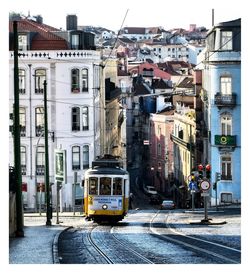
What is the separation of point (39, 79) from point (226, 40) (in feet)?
17.3

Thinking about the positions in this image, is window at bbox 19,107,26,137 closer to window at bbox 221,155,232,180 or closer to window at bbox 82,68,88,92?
window at bbox 82,68,88,92

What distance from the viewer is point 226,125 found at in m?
19.1

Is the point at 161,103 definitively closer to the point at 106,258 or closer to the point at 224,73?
the point at 224,73

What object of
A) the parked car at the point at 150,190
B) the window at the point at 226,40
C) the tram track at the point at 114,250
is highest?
the window at the point at 226,40

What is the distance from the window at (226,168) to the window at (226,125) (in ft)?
1.45

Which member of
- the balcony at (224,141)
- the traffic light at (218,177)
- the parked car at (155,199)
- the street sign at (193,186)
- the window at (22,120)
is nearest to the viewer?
the balcony at (224,141)

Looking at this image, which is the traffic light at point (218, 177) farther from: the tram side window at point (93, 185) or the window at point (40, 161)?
the window at point (40, 161)

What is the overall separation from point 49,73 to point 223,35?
7123 mm

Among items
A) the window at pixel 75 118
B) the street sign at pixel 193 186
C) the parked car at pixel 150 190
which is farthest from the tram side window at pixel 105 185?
the window at pixel 75 118

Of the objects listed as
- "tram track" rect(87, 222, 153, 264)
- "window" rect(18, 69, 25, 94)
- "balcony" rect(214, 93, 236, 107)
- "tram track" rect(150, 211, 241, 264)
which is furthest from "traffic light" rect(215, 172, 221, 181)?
"window" rect(18, 69, 25, 94)

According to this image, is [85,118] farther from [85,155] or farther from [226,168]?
[226,168]

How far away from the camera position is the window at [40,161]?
2139 cm

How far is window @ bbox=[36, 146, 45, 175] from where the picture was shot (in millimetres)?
21391

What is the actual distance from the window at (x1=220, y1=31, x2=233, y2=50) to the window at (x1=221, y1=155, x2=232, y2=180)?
6.21ft
